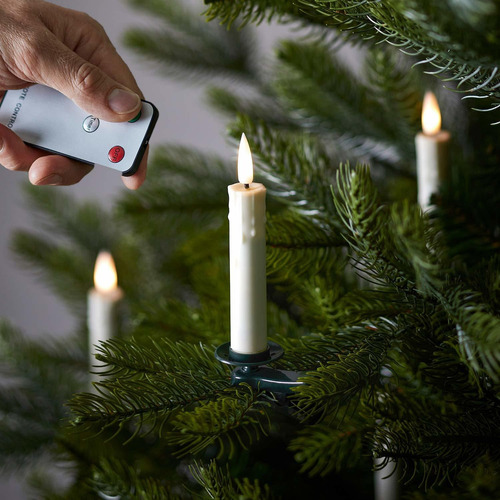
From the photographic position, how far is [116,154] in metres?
0.52

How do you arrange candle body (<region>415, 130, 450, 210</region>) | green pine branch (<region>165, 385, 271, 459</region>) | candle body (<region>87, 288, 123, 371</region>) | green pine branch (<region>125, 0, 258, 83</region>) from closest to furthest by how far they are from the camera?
green pine branch (<region>165, 385, 271, 459</region>)
candle body (<region>415, 130, 450, 210</region>)
candle body (<region>87, 288, 123, 371</region>)
green pine branch (<region>125, 0, 258, 83</region>)

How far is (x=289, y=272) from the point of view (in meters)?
0.42

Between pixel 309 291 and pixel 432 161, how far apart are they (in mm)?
155

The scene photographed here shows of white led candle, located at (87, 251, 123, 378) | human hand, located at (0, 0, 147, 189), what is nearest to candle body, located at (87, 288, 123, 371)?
white led candle, located at (87, 251, 123, 378)

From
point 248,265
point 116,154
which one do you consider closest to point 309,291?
point 248,265

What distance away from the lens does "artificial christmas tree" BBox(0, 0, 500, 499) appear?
31cm

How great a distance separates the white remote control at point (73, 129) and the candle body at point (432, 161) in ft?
0.73

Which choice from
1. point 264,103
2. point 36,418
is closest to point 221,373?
point 36,418

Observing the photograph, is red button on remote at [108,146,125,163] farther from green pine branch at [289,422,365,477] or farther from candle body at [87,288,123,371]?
green pine branch at [289,422,365,477]

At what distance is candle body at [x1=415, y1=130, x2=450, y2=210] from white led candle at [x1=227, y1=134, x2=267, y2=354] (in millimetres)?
202

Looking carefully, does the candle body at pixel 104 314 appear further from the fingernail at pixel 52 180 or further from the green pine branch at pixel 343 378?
the green pine branch at pixel 343 378

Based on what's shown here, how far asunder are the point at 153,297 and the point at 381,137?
30cm

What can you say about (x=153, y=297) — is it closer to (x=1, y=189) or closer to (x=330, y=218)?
(x=330, y=218)

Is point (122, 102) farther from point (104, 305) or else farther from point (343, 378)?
point (343, 378)
